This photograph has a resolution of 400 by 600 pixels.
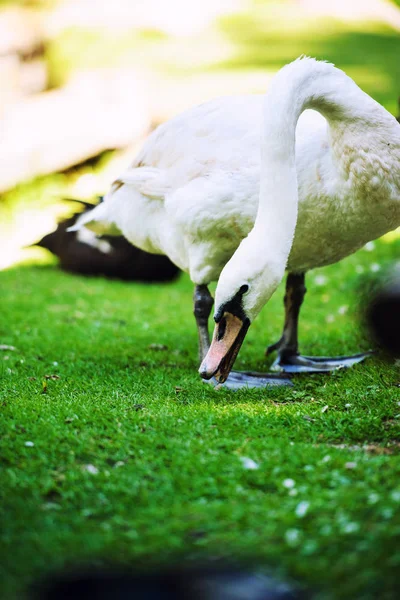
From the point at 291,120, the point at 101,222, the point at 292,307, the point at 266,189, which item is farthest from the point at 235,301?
the point at 101,222

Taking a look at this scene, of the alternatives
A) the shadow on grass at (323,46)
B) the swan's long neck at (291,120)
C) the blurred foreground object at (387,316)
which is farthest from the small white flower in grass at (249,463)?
the shadow on grass at (323,46)

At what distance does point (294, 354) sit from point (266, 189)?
2110 mm

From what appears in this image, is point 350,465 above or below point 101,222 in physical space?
above

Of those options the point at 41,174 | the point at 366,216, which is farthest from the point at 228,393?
the point at 41,174

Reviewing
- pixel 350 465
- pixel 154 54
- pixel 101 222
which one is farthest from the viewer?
pixel 154 54

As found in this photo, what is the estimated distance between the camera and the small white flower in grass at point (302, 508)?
3.67m

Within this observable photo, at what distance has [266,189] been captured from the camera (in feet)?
17.0

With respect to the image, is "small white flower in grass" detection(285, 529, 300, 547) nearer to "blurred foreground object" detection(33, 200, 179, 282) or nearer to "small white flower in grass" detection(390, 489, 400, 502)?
"small white flower in grass" detection(390, 489, 400, 502)

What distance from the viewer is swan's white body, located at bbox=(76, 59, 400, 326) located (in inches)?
206

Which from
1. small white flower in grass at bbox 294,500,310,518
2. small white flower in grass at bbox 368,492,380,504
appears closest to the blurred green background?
small white flower in grass at bbox 294,500,310,518

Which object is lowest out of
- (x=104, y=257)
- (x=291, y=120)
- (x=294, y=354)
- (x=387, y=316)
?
(x=104, y=257)

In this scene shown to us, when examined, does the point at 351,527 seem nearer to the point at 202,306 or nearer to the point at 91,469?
the point at 91,469

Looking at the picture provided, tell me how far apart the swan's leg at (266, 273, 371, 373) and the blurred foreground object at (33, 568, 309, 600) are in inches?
134

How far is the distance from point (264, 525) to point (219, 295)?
1.90 metres
